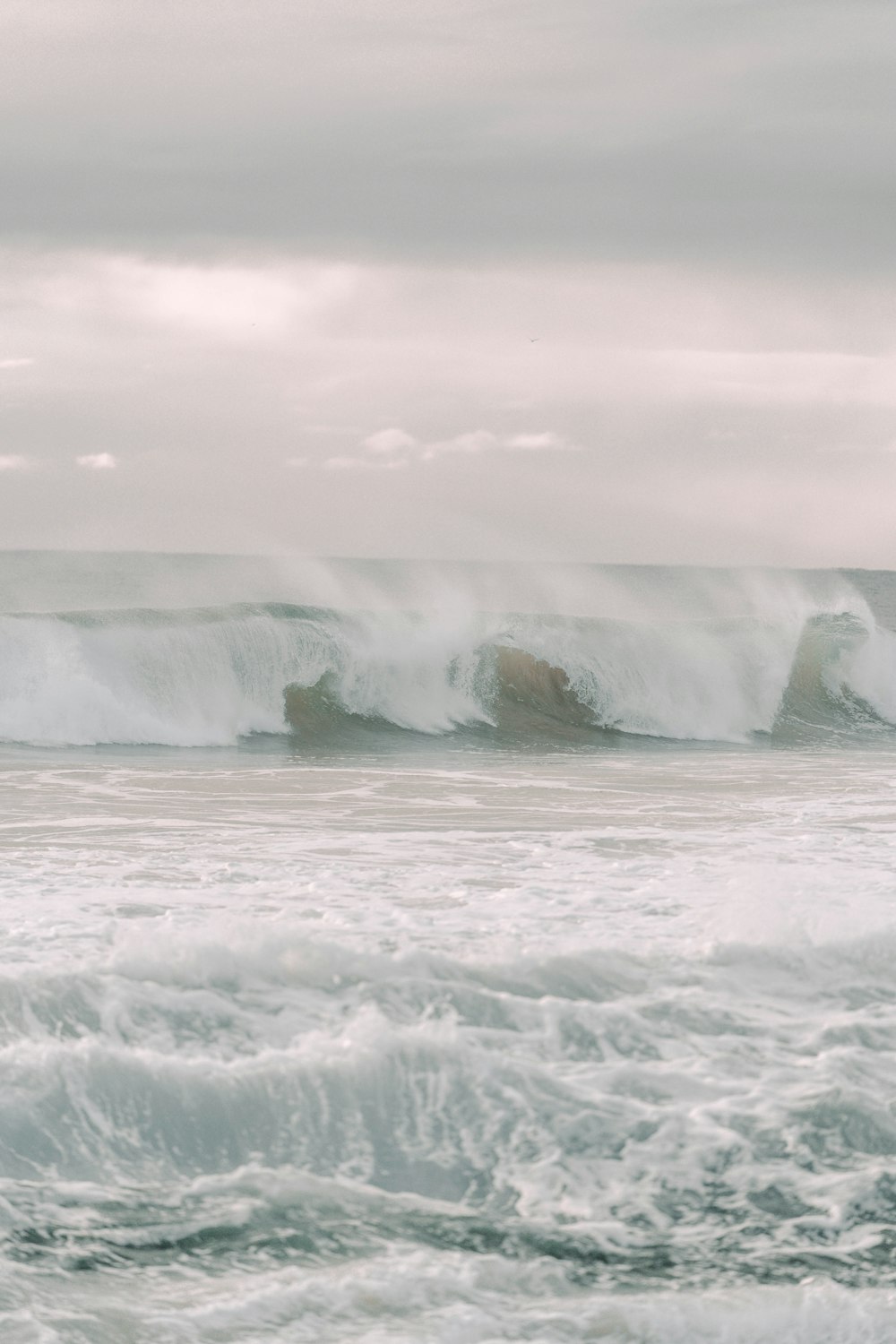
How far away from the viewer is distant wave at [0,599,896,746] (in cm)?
1697

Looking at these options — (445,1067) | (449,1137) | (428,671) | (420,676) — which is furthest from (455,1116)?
(428,671)

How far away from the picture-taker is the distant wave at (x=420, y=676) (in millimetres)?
16969

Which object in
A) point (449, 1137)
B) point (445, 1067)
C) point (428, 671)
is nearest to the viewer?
point (449, 1137)

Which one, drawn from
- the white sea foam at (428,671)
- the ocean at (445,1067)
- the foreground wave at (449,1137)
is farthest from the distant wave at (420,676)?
the foreground wave at (449,1137)

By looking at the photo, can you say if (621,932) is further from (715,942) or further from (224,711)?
(224,711)

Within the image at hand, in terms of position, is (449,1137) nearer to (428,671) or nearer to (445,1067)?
(445,1067)

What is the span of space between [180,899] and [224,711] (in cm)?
1112

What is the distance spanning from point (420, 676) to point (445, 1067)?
49.3 feet

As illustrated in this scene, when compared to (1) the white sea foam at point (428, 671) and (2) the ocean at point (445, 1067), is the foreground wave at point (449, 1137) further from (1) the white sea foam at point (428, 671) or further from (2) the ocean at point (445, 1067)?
(1) the white sea foam at point (428, 671)

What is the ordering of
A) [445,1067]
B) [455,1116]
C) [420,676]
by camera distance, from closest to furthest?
[455,1116] < [445,1067] < [420,676]

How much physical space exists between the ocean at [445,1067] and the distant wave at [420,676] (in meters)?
5.76

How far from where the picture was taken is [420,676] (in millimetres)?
19609

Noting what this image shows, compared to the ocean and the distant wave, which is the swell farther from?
the distant wave

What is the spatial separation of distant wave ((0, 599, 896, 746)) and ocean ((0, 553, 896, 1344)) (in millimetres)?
5757
